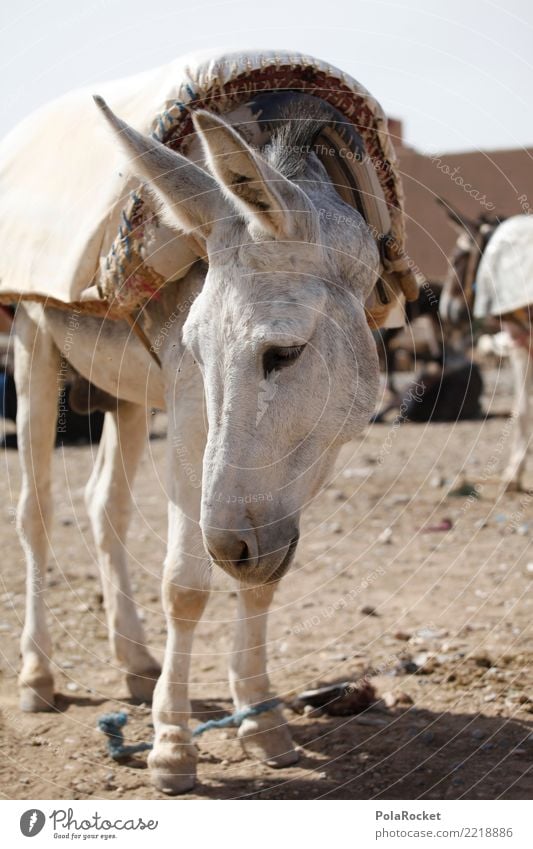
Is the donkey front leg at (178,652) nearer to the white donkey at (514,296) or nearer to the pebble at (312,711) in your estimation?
the pebble at (312,711)

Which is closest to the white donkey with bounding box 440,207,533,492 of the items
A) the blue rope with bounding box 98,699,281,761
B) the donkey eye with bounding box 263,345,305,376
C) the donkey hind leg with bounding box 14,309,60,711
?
the donkey hind leg with bounding box 14,309,60,711

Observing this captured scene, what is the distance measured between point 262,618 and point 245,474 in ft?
4.24

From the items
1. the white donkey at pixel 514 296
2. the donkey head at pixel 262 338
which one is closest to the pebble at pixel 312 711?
the donkey head at pixel 262 338

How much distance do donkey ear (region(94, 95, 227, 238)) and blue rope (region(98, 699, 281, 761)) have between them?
6.25 feet

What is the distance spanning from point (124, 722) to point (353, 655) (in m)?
1.30

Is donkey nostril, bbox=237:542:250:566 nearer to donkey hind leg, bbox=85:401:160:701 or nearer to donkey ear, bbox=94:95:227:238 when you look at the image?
donkey ear, bbox=94:95:227:238

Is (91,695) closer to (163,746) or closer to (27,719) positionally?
(27,719)

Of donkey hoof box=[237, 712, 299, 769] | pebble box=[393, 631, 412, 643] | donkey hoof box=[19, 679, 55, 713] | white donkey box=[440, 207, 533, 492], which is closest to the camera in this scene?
donkey hoof box=[237, 712, 299, 769]

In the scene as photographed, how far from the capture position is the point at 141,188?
11.0 feet

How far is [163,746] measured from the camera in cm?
349

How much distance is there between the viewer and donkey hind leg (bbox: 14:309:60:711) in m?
4.43

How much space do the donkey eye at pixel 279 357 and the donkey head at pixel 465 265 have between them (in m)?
5.86

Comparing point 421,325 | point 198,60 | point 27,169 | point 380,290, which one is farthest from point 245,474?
point 421,325

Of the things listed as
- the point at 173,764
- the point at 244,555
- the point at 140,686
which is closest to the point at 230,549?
the point at 244,555
